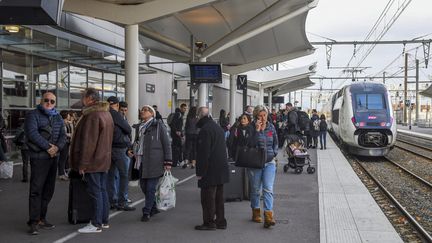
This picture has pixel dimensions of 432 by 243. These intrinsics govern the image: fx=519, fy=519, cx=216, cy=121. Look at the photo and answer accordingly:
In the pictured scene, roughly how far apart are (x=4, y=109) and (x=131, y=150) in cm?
765

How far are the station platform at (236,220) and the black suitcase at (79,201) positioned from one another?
166 millimetres

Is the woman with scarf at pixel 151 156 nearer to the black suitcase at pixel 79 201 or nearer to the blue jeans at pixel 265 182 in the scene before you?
the black suitcase at pixel 79 201

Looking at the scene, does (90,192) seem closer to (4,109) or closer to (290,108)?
(4,109)

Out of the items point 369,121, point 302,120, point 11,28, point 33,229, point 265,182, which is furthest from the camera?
point 302,120

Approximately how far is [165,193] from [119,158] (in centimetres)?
99

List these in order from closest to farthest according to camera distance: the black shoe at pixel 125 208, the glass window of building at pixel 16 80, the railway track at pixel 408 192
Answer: the black shoe at pixel 125 208 < the railway track at pixel 408 192 < the glass window of building at pixel 16 80

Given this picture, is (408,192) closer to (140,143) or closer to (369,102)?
(140,143)

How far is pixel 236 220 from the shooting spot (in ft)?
24.5

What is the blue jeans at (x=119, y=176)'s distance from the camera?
7.76m

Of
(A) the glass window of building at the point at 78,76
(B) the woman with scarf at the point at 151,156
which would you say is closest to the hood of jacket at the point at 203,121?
(B) the woman with scarf at the point at 151,156

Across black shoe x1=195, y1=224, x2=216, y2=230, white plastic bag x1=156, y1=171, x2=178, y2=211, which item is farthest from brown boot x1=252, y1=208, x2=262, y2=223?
white plastic bag x1=156, y1=171, x2=178, y2=211

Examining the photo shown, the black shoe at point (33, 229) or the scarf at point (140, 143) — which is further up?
the scarf at point (140, 143)

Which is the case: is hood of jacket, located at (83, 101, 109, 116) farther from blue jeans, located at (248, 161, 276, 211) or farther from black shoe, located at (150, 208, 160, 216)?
blue jeans, located at (248, 161, 276, 211)

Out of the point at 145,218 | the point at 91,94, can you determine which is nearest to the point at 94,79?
the point at 145,218
